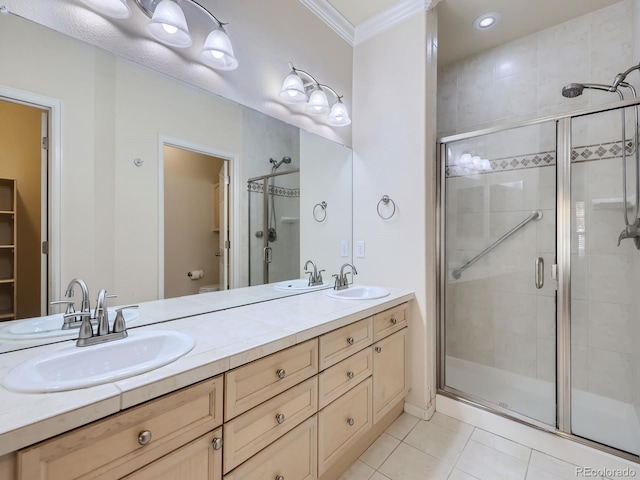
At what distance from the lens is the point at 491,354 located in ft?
7.82

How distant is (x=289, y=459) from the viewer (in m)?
1.13

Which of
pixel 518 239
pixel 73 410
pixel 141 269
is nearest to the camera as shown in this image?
pixel 73 410

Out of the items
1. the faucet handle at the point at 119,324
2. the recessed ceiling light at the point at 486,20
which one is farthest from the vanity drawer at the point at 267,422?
the recessed ceiling light at the point at 486,20

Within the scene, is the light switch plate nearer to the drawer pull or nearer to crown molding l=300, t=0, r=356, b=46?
crown molding l=300, t=0, r=356, b=46

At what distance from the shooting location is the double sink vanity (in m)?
0.65

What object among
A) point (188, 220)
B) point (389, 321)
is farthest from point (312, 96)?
point (389, 321)

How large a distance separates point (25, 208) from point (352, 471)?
181 cm

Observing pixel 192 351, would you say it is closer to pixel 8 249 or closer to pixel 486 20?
pixel 8 249

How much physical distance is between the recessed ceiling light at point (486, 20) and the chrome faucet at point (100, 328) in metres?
2.83

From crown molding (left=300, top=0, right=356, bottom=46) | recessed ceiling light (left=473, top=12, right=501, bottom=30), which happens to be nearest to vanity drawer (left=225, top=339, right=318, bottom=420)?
crown molding (left=300, top=0, right=356, bottom=46)

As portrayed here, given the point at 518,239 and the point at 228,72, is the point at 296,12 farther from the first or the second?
the point at 518,239

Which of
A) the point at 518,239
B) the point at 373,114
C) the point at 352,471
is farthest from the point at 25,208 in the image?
the point at 518,239

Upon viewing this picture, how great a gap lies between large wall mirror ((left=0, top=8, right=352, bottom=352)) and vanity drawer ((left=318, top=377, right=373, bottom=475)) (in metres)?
0.69

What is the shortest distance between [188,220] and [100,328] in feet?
1.88
